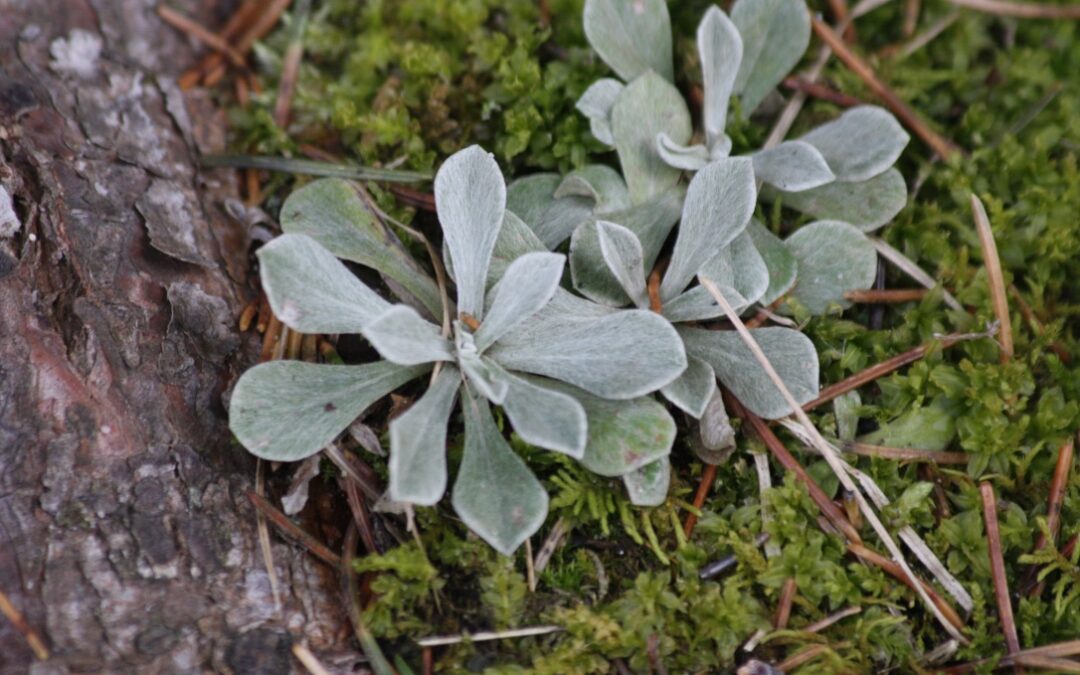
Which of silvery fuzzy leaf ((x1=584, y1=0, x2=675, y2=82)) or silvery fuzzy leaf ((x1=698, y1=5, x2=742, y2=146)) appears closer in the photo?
silvery fuzzy leaf ((x1=698, y1=5, x2=742, y2=146))

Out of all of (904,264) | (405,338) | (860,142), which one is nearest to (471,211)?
(405,338)

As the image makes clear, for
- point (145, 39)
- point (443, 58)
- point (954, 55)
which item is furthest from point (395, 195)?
point (954, 55)

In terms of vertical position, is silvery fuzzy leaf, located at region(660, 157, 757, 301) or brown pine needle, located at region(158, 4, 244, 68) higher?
brown pine needle, located at region(158, 4, 244, 68)

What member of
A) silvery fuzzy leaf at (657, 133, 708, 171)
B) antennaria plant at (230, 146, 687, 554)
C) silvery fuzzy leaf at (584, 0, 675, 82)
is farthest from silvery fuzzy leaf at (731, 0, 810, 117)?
antennaria plant at (230, 146, 687, 554)

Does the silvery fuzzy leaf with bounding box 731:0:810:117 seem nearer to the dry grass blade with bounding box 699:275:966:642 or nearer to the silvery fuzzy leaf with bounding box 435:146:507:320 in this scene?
the dry grass blade with bounding box 699:275:966:642

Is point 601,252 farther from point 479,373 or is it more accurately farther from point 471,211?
point 479,373

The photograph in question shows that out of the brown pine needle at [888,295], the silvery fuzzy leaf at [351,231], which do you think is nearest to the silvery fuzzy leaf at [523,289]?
the silvery fuzzy leaf at [351,231]

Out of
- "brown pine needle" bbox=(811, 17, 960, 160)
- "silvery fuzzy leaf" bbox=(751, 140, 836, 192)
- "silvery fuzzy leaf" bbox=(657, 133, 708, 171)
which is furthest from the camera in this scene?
"brown pine needle" bbox=(811, 17, 960, 160)
